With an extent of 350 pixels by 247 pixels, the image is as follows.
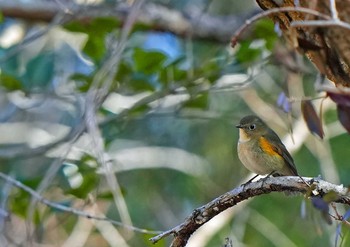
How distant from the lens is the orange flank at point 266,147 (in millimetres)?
3389

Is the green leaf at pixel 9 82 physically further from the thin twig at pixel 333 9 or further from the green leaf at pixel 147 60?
the thin twig at pixel 333 9

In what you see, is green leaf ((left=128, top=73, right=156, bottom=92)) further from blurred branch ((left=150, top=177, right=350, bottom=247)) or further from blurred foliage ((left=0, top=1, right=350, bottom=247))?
blurred branch ((left=150, top=177, right=350, bottom=247))

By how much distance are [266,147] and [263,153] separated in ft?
0.24

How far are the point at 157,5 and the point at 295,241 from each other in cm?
188

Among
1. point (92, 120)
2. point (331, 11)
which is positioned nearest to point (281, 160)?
point (92, 120)

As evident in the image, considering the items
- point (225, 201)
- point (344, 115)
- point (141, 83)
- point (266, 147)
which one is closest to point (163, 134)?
point (141, 83)

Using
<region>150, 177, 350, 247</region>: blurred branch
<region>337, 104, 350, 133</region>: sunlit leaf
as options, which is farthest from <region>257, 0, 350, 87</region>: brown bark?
<region>150, 177, 350, 247</region>: blurred branch

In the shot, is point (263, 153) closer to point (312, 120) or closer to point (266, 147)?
→ point (266, 147)

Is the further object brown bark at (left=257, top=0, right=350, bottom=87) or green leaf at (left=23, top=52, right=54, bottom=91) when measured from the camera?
green leaf at (left=23, top=52, right=54, bottom=91)

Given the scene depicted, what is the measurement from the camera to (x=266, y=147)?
11.3 feet

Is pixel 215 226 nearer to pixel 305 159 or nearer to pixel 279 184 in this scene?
pixel 305 159

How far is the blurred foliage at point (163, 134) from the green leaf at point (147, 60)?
0.04 metres

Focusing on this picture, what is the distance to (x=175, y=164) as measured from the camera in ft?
21.2

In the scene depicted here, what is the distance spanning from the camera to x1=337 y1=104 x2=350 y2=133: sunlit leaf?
1.54 metres
